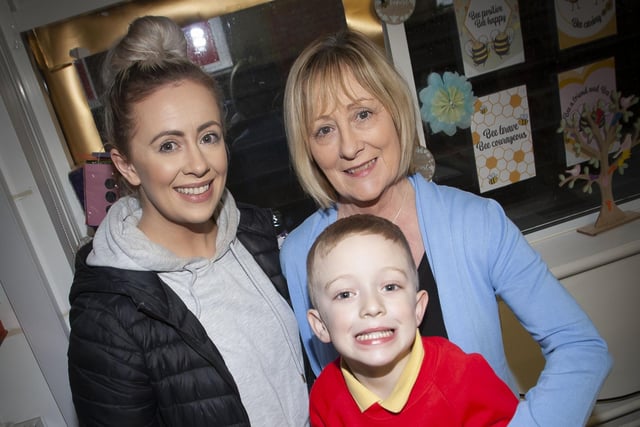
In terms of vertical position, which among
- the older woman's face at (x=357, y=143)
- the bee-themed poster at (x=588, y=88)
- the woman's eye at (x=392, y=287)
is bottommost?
the woman's eye at (x=392, y=287)

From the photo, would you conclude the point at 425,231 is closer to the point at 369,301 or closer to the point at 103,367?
the point at 369,301

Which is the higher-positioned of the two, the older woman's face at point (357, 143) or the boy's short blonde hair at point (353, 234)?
the older woman's face at point (357, 143)

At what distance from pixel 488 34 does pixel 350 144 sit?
1375 mm

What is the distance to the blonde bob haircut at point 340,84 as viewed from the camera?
1321 mm

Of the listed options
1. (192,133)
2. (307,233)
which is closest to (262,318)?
(307,233)

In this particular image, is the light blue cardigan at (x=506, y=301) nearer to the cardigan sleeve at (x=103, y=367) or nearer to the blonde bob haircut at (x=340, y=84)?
the blonde bob haircut at (x=340, y=84)

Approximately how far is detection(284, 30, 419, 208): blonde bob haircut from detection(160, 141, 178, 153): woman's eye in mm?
353

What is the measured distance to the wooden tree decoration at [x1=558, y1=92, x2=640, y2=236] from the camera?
243 cm

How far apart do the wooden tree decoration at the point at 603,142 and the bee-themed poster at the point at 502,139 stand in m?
0.20

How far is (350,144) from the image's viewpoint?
4.31 ft

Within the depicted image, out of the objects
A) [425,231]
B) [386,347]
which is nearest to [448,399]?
[386,347]

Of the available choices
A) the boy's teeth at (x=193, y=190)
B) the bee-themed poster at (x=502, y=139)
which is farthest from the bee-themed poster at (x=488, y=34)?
the boy's teeth at (x=193, y=190)

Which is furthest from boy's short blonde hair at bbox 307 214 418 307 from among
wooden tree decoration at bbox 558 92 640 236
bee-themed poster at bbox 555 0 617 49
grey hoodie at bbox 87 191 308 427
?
bee-themed poster at bbox 555 0 617 49

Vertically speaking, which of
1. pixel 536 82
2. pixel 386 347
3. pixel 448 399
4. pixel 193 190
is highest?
pixel 193 190
